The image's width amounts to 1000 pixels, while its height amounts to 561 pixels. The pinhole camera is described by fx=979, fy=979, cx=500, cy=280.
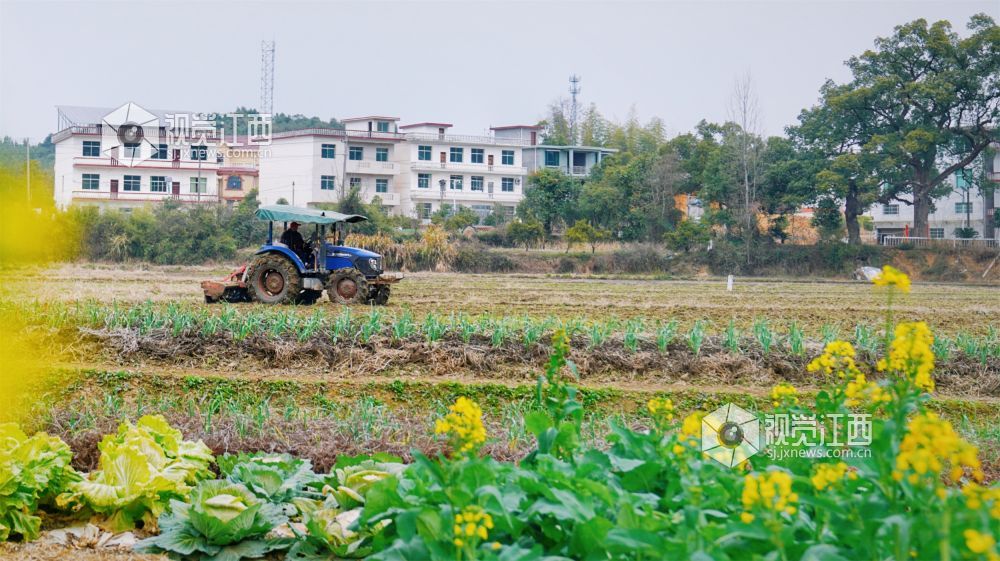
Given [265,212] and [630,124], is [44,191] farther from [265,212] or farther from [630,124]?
[630,124]

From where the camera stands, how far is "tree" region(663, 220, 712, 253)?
3903cm

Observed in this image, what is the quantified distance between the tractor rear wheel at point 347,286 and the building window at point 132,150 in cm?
3256

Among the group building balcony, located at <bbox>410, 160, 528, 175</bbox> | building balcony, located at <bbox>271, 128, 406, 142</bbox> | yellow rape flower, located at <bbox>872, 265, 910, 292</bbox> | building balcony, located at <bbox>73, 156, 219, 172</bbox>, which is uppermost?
building balcony, located at <bbox>271, 128, 406, 142</bbox>

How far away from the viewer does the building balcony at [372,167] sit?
52.0 m

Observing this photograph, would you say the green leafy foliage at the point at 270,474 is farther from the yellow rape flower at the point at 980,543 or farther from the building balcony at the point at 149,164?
the building balcony at the point at 149,164

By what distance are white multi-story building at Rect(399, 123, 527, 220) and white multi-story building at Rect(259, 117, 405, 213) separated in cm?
89

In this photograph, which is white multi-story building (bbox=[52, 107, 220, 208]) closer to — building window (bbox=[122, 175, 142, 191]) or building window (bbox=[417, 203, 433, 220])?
building window (bbox=[122, 175, 142, 191])

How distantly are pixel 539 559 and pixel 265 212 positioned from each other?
553 inches

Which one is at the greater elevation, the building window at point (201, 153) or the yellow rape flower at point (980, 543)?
the building window at point (201, 153)

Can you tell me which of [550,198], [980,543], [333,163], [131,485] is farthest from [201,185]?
→ [980,543]

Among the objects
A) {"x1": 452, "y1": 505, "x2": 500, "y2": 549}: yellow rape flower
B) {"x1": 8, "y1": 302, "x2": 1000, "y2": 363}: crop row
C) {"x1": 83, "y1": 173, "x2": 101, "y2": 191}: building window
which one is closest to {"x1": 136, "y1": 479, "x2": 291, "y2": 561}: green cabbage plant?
{"x1": 452, "y1": 505, "x2": 500, "y2": 549}: yellow rape flower

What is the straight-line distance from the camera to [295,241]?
16359mm

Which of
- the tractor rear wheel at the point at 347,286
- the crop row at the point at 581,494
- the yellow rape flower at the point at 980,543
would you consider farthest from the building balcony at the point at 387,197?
the yellow rape flower at the point at 980,543

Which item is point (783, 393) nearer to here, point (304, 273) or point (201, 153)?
point (304, 273)
